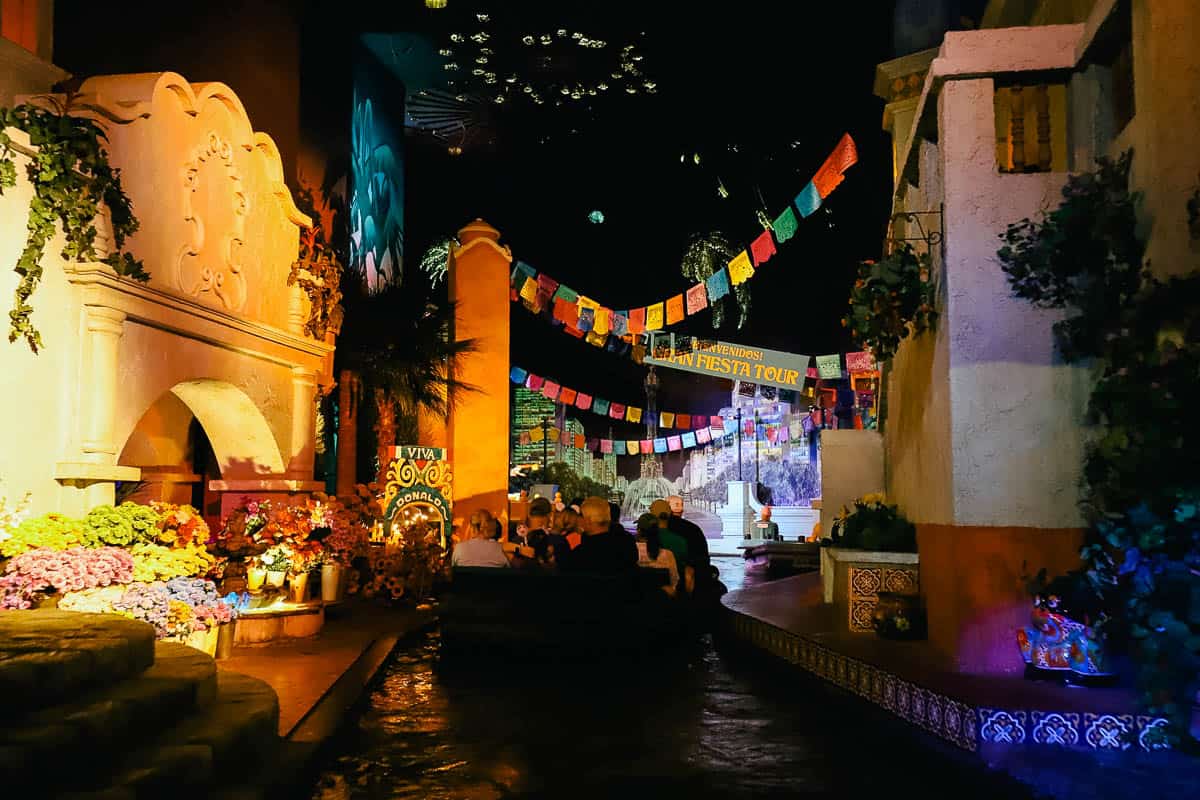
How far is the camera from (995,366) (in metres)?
7.31

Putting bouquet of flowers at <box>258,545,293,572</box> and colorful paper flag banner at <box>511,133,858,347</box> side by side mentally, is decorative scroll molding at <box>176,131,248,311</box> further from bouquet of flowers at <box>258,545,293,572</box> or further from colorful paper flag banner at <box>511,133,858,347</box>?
colorful paper flag banner at <box>511,133,858,347</box>

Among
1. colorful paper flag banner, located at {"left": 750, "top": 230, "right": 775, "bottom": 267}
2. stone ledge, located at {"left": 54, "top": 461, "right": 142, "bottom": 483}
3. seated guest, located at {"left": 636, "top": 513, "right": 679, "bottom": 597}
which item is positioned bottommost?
seated guest, located at {"left": 636, "top": 513, "right": 679, "bottom": 597}

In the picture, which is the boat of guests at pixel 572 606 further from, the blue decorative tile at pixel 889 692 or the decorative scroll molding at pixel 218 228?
the decorative scroll molding at pixel 218 228

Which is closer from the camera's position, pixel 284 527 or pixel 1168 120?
pixel 1168 120

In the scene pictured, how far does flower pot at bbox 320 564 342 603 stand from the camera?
1169 cm

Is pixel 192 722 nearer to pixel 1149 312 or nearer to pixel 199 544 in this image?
pixel 199 544

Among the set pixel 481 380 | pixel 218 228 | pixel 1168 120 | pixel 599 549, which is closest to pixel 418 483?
pixel 481 380

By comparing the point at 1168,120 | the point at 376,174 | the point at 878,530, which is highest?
the point at 376,174

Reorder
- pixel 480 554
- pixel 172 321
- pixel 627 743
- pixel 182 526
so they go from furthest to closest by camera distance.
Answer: pixel 480 554 → pixel 172 321 → pixel 182 526 → pixel 627 743

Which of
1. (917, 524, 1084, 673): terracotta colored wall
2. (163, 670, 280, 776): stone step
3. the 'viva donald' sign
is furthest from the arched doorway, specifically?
(917, 524, 1084, 673): terracotta colored wall

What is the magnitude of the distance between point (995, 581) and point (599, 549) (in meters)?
4.04

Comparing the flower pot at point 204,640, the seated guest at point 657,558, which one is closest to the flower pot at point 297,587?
the flower pot at point 204,640

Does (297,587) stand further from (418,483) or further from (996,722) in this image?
(996,722)

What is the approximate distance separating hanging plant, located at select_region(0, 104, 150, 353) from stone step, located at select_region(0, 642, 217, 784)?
3.25 meters
